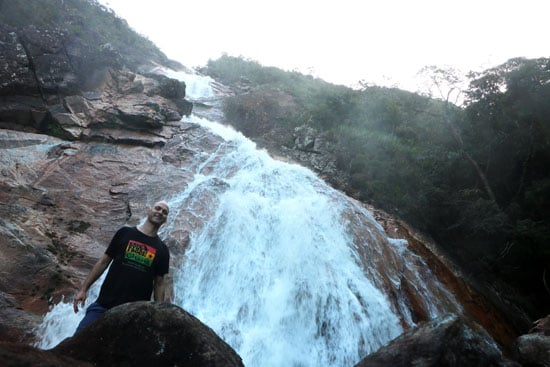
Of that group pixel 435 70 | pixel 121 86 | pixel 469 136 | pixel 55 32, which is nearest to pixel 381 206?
pixel 469 136

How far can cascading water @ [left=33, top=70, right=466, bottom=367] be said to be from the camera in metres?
5.49

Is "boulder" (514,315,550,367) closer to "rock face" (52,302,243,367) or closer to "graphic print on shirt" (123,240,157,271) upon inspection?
"rock face" (52,302,243,367)

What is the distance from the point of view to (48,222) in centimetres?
640

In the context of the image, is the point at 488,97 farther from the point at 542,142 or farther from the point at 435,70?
the point at 435,70

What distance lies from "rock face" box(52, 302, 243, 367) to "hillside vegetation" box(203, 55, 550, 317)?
9.54m

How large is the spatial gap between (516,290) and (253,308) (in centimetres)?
871

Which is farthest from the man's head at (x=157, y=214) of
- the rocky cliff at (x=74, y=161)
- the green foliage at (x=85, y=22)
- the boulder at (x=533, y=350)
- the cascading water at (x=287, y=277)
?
the green foliage at (x=85, y=22)

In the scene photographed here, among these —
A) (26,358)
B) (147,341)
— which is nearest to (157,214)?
(147,341)

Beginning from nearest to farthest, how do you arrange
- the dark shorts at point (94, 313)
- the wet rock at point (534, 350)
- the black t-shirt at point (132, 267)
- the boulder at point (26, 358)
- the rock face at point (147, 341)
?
the boulder at point (26, 358), the rock face at point (147, 341), the dark shorts at point (94, 313), the black t-shirt at point (132, 267), the wet rock at point (534, 350)

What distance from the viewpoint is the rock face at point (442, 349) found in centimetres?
326

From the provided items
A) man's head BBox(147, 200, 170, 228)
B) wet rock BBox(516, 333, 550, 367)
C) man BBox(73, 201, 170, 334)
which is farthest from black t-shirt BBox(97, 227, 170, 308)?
wet rock BBox(516, 333, 550, 367)

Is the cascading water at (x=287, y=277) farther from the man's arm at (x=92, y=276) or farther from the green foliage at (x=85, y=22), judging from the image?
the green foliage at (x=85, y=22)

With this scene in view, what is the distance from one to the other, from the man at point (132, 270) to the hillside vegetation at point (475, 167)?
361 inches

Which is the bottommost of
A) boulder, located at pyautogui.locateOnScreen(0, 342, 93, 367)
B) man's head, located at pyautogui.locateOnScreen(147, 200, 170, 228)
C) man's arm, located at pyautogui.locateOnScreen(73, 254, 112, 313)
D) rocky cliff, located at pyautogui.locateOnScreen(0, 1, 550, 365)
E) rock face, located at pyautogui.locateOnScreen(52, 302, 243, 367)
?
rocky cliff, located at pyautogui.locateOnScreen(0, 1, 550, 365)
